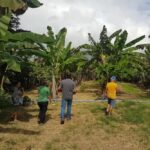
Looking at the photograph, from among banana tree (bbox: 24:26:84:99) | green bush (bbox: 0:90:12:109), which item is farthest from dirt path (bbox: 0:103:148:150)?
banana tree (bbox: 24:26:84:99)

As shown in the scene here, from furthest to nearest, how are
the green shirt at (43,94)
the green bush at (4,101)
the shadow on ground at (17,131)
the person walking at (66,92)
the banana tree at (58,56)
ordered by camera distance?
the banana tree at (58,56) → the green bush at (4,101) → the person walking at (66,92) → the green shirt at (43,94) → the shadow on ground at (17,131)

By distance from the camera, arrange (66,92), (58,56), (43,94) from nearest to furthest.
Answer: (43,94) < (66,92) < (58,56)

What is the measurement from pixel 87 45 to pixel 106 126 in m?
11.2

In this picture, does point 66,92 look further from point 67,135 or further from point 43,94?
point 67,135

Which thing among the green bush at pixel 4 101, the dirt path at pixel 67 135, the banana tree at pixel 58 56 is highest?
the banana tree at pixel 58 56

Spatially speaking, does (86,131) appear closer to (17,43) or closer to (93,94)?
(17,43)

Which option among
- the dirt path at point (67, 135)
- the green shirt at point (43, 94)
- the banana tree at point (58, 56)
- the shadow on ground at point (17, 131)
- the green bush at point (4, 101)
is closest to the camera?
the dirt path at point (67, 135)

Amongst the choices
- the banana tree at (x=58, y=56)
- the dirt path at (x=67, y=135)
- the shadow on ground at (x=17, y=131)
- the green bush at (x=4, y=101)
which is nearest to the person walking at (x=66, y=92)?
the dirt path at (x=67, y=135)

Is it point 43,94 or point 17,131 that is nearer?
point 17,131

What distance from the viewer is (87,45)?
87.8ft

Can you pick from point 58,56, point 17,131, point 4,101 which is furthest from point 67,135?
point 58,56

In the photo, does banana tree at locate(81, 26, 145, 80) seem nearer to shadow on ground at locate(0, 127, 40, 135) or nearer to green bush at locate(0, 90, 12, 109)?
green bush at locate(0, 90, 12, 109)

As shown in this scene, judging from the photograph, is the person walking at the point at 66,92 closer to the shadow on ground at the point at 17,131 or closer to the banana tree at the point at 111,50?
the shadow on ground at the point at 17,131

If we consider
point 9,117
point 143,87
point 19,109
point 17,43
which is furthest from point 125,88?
point 17,43
